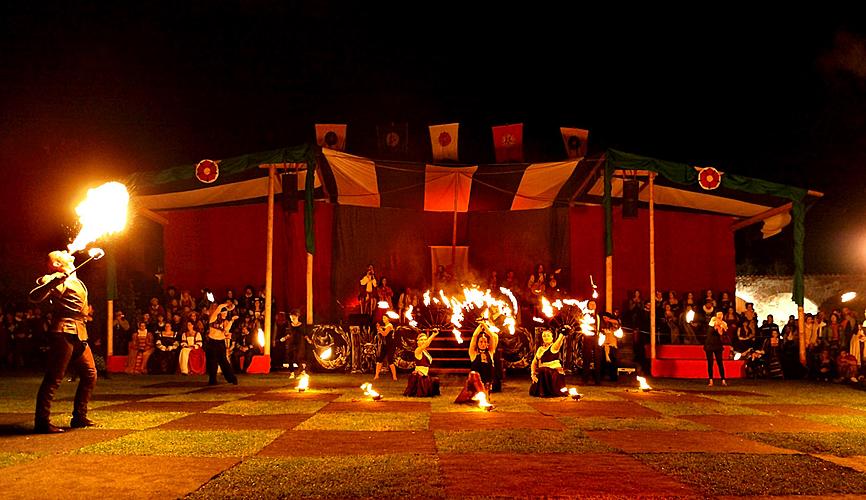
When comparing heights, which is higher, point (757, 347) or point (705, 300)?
point (705, 300)

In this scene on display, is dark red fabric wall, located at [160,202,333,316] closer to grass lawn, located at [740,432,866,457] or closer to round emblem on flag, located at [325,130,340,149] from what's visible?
round emblem on flag, located at [325,130,340,149]

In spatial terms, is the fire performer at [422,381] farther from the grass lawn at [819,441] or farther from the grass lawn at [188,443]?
the grass lawn at [819,441]

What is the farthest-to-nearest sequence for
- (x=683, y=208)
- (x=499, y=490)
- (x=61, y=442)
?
1. (x=683, y=208)
2. (x=61, y=442)
3. (x=499, y=490)

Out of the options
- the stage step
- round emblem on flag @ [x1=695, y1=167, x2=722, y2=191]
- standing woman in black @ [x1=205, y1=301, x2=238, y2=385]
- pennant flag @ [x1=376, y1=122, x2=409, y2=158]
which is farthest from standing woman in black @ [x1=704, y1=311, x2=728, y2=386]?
standing woman in black @ [x1=205, y1=301, x2=238, y2=385]

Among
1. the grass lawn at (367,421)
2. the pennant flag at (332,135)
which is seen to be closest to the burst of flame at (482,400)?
the grass lawn at (367,421)

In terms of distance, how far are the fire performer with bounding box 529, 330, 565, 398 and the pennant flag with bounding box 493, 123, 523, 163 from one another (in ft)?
28.3

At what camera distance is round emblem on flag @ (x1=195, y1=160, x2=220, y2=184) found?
18.3 metres

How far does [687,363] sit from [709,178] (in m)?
4.98

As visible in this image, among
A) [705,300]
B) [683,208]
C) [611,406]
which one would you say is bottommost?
[611,406]

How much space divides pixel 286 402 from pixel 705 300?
14947 millimetres

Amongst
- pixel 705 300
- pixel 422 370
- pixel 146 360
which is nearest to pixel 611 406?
pixel 422 370

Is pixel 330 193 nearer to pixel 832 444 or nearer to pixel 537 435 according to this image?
pixel 537 435

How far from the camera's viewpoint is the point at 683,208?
2445 centimetres

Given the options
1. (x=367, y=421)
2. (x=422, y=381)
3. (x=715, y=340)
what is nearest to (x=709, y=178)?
(x=715, y=340)
